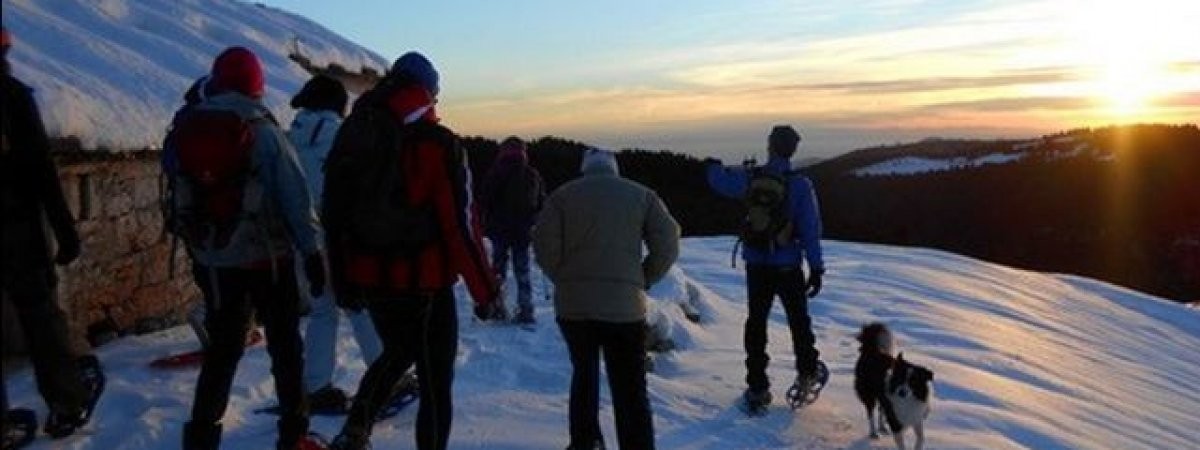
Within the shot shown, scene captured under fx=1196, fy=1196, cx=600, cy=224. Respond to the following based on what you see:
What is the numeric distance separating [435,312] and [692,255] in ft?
51.6

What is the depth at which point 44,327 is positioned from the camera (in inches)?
158

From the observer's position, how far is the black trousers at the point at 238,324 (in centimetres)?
523

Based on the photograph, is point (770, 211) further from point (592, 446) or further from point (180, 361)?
point (180, 361)

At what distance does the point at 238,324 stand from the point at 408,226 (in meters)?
0.89

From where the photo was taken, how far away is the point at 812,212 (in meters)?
8.39

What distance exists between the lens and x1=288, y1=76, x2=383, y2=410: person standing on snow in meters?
6.66

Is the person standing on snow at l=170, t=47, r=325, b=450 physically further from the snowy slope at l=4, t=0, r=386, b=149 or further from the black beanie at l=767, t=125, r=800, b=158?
the black beanie at l=767, t=125, r=800, b=158

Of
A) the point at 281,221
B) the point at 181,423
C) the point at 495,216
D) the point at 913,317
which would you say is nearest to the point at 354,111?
the point at 281,221

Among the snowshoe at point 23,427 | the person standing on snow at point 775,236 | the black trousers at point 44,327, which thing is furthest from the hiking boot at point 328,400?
the person standing on snow at point 775,236

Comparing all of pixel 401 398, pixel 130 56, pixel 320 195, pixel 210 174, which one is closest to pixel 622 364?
pixel 401 398

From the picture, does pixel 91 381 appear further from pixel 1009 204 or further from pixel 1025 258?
pixel 1009 204

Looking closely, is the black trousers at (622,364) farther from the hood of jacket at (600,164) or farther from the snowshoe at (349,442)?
the snowshoe at (349,442)

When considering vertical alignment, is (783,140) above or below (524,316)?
above

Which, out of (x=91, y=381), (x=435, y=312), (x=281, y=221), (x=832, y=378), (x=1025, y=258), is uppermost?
(x=281, y=221)
